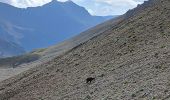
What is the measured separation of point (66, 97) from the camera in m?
33.7

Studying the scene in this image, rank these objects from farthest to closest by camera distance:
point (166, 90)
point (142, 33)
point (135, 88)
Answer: point (142, 33), point (135, 88), point (166, 90)

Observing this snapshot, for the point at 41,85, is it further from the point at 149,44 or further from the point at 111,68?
the point at 149,44

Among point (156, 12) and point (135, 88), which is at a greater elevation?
point (156, 12)

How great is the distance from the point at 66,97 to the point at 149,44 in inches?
398

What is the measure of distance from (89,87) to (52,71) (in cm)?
1260

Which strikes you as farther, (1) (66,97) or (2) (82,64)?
(2) (82,64)

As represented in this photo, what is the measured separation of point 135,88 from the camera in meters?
28.6

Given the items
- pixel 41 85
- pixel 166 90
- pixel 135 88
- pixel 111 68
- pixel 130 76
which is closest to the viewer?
pixel 166 90

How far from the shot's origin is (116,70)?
117 feet

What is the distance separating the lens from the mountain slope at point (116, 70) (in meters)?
29.2

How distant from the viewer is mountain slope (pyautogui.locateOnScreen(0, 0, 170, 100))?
2925 centimetres

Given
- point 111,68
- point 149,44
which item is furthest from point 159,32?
point 111,68

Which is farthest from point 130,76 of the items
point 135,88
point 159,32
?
point 159,32

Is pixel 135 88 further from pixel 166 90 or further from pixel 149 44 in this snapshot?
pixel 149 44
